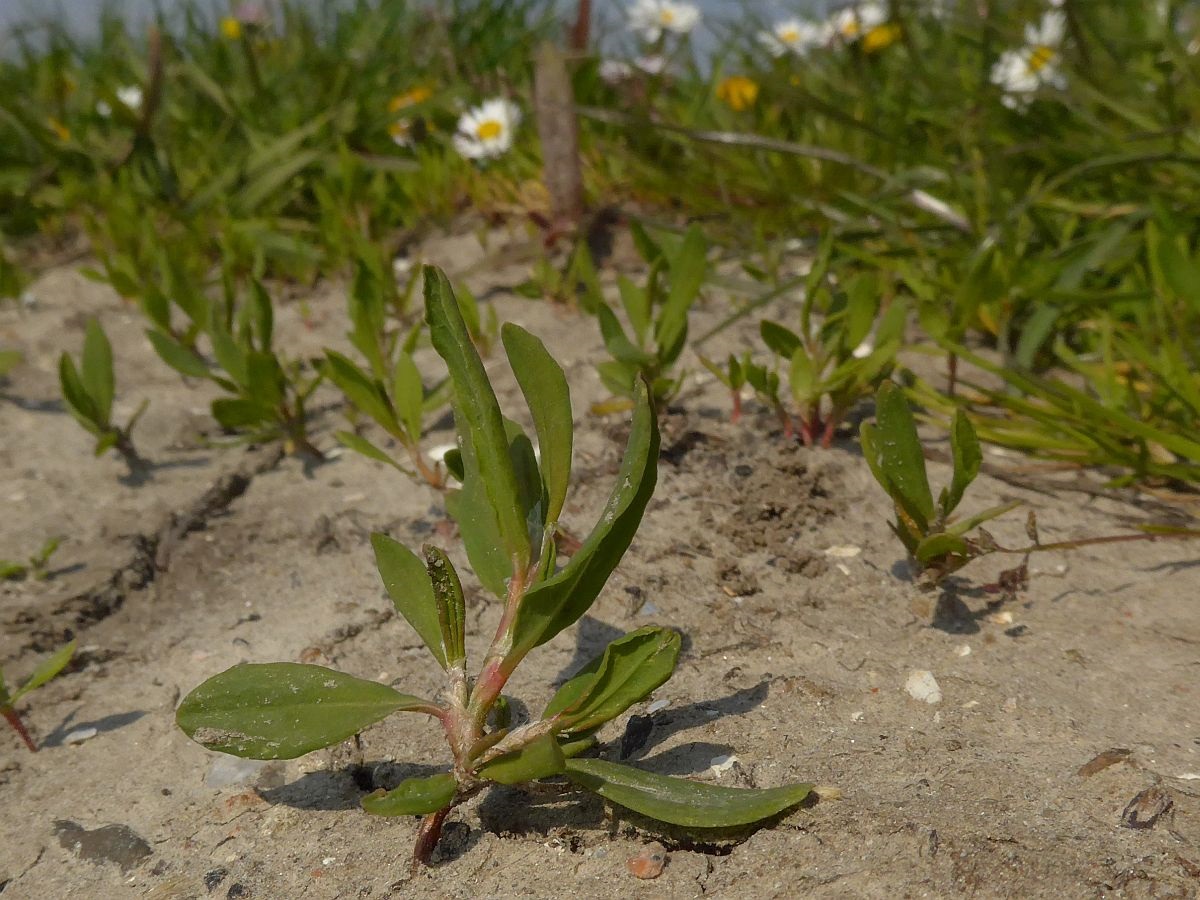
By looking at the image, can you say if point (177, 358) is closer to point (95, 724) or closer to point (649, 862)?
point (95, 724)

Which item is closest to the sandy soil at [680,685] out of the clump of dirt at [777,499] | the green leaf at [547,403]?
the clump of dirt at [777,499]

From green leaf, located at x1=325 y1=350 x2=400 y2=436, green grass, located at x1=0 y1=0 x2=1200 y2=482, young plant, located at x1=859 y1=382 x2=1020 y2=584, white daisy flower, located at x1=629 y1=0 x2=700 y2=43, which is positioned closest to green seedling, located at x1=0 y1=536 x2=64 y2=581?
green leaf, located at x1=325 y1=350 x2=400 y2=436

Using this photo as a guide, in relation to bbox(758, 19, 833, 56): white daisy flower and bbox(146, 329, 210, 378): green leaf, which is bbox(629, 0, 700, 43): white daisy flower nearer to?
bbox(758, 19, 833, 56): white daisy flower

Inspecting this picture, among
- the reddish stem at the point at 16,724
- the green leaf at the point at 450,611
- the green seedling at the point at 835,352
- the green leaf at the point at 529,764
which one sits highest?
the green seedling at the point at 835,352

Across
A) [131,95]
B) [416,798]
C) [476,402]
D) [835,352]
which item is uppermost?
[131,95]

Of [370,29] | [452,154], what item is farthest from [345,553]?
[370,29]

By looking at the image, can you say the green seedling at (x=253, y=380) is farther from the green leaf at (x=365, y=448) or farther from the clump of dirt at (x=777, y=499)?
the clump of dirt at (x=777, y=499)

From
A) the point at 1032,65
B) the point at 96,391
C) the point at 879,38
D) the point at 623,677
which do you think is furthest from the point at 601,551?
the point at 879,38
